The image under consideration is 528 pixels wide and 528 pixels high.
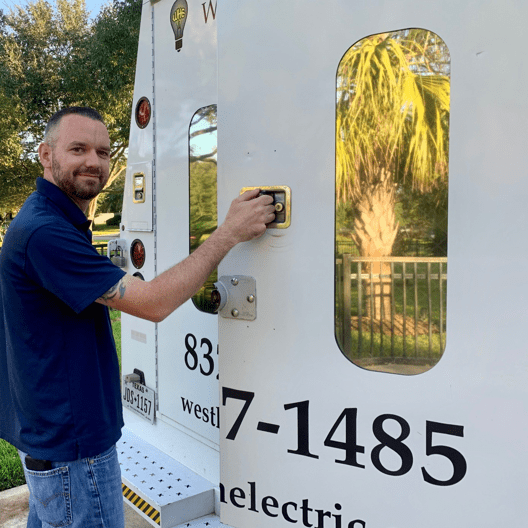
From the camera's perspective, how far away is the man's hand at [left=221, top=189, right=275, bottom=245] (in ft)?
5.46

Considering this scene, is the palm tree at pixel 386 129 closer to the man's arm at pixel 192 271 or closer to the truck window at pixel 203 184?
the man's arm at pixel 192 271

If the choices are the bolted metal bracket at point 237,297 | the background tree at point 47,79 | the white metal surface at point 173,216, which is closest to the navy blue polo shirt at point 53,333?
the bolted metal bracket at point 237,297

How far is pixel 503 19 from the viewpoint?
1335 mm

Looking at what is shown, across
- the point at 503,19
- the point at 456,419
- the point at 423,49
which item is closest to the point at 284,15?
the point at 423,49

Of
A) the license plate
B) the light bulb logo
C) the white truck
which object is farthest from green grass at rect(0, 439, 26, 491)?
the light bulb logo

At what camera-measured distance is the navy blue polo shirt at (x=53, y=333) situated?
1651 millimetres

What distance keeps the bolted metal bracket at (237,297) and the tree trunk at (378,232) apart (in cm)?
34

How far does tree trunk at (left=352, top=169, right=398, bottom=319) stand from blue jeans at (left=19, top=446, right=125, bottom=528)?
96cm

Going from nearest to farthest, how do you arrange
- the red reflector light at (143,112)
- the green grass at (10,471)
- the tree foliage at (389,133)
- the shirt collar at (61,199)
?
the tree foliage at (389,133) < the shirt collar at (61,199) < the red reflector light at (143,112) < the green grass at (10,471)

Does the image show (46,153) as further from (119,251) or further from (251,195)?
(119,251)

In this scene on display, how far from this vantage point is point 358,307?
1.62 m

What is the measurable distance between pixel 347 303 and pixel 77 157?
0.94 metres

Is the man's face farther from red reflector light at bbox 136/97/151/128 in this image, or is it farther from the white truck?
red reflector light at bbox 136/97/151/128

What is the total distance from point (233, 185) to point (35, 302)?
67 centimetres
